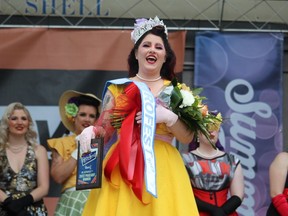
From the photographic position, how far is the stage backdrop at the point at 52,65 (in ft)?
21.1

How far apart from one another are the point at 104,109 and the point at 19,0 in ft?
9.70

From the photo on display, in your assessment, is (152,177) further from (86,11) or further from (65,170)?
(86,11)

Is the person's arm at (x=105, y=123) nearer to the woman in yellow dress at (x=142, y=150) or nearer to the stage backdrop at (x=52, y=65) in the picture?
the woman in yellow dress at (x=142, y=150)

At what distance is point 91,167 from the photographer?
3.54 metres

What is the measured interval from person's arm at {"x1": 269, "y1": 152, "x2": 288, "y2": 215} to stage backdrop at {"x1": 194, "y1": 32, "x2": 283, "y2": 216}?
1.08 meters

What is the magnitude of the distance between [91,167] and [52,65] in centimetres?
310

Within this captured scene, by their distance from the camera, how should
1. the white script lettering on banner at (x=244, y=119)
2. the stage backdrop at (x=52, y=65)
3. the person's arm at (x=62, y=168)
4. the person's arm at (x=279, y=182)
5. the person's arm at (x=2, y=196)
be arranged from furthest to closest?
1. the stage backdrop at (x=52, y=65)
2. the white script lettering on banner at (x=244, y=119)
3. the person's arm at (x=62, y=168)
4. the person's arm at (x=2, y=196)
5. the person's arm at (x=279, y=182)

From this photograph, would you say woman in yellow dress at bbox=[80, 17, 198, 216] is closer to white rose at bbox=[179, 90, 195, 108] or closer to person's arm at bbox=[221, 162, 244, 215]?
white rose at bbox=[179, 90, 195, 108]

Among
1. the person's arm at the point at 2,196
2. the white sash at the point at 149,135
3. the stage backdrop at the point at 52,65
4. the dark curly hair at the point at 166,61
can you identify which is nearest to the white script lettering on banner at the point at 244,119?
the stage backdrop at the point at 52,65

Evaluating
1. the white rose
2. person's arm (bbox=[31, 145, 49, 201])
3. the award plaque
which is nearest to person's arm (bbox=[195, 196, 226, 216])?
person's arm (bbox=[31, 145, 49, 201])

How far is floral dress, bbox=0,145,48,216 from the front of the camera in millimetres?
5371

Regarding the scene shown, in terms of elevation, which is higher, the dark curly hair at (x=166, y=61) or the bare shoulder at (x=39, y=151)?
the dark curly hair at (x=166, y=61)

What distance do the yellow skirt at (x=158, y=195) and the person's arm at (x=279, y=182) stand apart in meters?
1.48

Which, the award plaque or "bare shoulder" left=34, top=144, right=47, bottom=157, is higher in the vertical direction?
"bare shoulder" left=34, top=144, right=47, bottom=157
